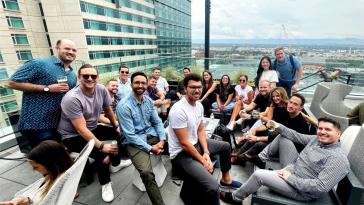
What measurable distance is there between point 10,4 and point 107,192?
1558 inches

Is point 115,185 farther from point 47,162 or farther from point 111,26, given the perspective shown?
point 111,26

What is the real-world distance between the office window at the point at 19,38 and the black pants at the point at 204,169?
3781 cm

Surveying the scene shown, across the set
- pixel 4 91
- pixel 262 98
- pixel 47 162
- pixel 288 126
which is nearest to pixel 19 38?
pixel 4 91

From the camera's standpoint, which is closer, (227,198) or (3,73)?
(227,198)

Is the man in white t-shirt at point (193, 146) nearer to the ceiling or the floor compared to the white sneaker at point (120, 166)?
nearer to the ceiling

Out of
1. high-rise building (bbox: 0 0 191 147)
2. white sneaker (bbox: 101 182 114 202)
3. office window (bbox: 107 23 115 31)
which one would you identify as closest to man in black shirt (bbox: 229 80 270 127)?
white sneaker (bbox: 101 182 114 202)

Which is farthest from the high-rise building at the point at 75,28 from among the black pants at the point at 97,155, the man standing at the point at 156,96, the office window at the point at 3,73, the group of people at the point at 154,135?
the black pants at the point at 97,155

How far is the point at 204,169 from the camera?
5.59 ft

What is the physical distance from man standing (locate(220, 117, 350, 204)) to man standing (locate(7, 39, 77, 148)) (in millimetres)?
2342

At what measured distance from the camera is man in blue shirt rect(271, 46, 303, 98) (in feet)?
11.5

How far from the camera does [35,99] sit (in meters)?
1.84

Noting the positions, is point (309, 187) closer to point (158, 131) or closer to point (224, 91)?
point (158, 131)

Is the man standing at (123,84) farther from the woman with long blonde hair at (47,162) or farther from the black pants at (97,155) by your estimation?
the woman with long blonde hair at (47,162)

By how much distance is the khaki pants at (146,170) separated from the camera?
1709 mm
